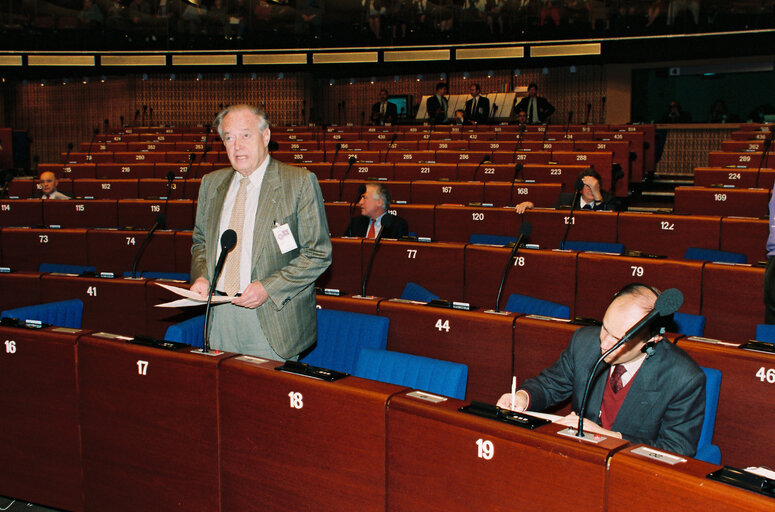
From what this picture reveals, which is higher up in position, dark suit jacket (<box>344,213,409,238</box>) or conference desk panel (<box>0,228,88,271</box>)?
dark suit jacket (<box>344,213,409,238</box>)

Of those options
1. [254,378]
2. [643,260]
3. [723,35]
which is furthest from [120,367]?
[723,35]

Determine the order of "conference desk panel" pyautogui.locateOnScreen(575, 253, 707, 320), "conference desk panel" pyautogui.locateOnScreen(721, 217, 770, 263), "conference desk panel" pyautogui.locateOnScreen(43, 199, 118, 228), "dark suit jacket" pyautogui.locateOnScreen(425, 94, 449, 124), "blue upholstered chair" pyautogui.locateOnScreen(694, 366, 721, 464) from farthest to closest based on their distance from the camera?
1. "dark suit jacket" pyautogui.locateOnScreen(425, 94, 449, 124)
2. "conference desk panel" pyautogui.locateOnScreen(43, 199, 118, 228)
3. "conference desk panel" pyautogui.locateOnScreen(721, 217, 770, 263)
4. "conference desk panel" pyautogui.locateOnScreen(575, 253, 707, 320)
5. "blue upholstered chair" pyautogui.locateOnScreen(694, 366, 721, 464)

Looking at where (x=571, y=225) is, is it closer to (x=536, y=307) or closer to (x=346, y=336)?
(x=536, y=307)

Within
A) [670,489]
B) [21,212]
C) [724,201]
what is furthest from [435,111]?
[670,489]

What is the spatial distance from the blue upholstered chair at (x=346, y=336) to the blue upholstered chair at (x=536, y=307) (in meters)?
0.85

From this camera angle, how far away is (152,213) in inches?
281

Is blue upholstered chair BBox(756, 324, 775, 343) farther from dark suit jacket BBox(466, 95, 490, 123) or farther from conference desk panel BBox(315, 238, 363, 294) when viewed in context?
dark suit jacket BBox(466, 95, 490, 123)

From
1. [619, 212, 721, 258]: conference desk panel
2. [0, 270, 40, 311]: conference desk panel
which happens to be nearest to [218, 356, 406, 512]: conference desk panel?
[0, 270, 40, 311]: conference desk panel

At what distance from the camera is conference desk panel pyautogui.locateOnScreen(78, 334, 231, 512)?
2.15 meters

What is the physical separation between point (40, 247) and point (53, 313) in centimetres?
281

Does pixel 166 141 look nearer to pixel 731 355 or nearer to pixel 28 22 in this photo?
pixel 28 22

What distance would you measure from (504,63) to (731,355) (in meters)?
14.1

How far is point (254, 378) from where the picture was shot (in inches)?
80.6

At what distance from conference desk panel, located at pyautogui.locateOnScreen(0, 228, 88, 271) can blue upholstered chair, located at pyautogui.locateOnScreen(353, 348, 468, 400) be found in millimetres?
4107
